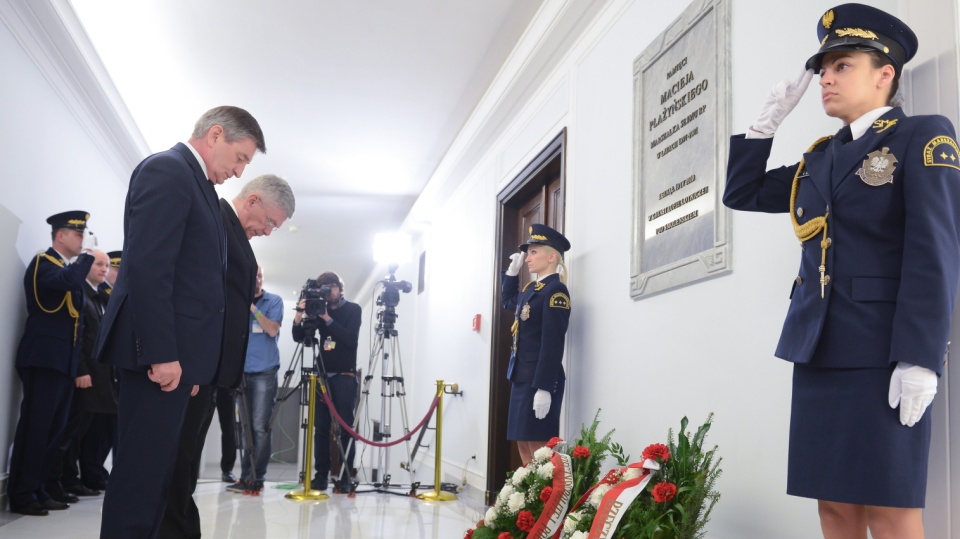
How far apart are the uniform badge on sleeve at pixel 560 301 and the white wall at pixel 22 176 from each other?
278cm

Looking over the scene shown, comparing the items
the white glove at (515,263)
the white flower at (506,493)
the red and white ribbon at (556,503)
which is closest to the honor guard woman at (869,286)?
the red and white ribbon at (556,503)

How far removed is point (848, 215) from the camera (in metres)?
1.64

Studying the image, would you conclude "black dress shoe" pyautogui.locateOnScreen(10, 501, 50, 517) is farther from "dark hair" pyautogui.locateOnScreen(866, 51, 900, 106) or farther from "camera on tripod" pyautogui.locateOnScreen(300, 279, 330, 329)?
"dark hair" pyautogui.locateOnScreen(866, 51, 900, 106)

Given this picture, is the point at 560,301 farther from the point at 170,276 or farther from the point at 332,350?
the point at 332,350

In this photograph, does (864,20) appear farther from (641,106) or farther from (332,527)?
(332,527)

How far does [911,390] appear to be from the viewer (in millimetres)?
1446

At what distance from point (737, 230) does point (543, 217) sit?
2.42 m

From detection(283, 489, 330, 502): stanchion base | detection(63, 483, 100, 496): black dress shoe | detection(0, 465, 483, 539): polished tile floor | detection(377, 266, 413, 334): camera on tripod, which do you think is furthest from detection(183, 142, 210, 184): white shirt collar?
detection(377, 266, 413, 334): camera on tripod

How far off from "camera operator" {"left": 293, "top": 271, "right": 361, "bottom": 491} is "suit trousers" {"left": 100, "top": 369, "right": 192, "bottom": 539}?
131 inches

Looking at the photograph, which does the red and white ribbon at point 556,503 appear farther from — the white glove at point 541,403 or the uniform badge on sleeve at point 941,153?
the uniform badge on sleeve at point 941,153

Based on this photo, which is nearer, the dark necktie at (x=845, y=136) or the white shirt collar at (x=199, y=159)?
the dark necktie at (x=845, y=136)

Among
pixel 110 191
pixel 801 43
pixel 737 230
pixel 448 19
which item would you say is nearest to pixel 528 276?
pixel 448 19

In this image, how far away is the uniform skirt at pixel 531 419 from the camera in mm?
3572

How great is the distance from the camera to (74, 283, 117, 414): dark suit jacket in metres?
4.52
